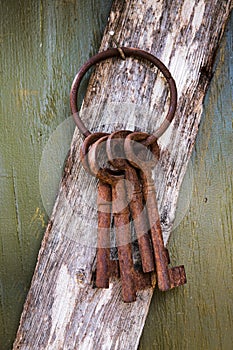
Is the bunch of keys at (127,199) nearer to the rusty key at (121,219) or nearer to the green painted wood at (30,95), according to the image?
the rusty key at (121,219)

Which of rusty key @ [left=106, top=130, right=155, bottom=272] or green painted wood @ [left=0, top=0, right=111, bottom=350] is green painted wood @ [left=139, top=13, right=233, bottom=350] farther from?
green painted wood @ [left=0, top=0, right=111, bottom=350]

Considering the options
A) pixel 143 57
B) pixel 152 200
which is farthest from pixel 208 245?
pixel 143 57

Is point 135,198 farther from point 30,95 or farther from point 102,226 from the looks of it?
point 30,95

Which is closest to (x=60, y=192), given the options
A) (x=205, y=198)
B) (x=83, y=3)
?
(x=205, y=198)

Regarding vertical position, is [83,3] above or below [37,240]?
above

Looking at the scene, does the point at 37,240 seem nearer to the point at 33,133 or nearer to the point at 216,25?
→ the point at 33,133

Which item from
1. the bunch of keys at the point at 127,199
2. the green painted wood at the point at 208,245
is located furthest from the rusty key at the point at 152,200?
the green painted wood at the point at 208,245
